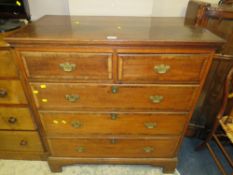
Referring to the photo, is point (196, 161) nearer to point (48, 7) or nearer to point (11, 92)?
point (11, 92)

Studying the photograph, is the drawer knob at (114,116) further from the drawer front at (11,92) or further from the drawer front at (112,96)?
the drawer front at (11,92)

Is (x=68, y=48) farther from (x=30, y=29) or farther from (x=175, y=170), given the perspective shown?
(x=175, y=170)

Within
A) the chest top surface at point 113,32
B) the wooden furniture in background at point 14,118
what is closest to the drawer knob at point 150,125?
the chest top surface at point 113,32

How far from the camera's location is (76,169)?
60.1 inches

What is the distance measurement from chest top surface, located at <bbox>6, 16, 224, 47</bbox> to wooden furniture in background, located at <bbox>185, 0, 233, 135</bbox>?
0.14 metres

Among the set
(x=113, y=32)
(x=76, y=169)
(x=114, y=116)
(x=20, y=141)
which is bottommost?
(x=76, y=169)

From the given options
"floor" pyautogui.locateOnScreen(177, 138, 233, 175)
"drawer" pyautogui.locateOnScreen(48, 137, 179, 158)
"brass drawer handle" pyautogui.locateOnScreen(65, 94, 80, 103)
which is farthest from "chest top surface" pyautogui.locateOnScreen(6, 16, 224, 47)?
"floor" pyautogui.locateOnScreen(177, 138, 233, 175)

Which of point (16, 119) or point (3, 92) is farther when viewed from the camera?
point (16, 119)

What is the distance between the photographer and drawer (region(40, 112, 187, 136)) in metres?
1.19

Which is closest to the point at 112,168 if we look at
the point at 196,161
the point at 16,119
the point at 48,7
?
the point at 196,161

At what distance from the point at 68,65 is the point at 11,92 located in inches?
20.5

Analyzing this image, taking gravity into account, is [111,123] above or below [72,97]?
below

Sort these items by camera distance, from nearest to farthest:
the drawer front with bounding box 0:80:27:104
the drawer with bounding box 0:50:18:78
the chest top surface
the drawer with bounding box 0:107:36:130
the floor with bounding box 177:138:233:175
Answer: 1. the chest top surface
2. the drawer with bounding box 0:50:18:78
3. the drawer front with bounding box 0:80:27:104
4. the drawer with bounding box 0:107:36:130
5. the floor with bounding box 177:138:233:175

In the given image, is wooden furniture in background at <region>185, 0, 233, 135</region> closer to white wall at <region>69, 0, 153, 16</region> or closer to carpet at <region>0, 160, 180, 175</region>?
white wall at <region>69, 0, 153, 16</region>
